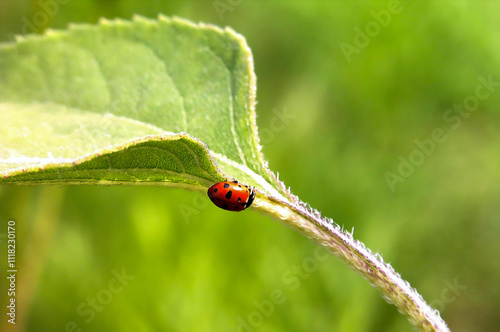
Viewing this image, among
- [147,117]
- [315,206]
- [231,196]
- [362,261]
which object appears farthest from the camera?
[315,206]

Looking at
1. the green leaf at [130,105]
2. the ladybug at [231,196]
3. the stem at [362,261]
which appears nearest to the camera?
the stem at [362,261]

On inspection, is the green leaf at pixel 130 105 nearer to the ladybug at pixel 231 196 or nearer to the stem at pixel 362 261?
the stem at pixel 362 261

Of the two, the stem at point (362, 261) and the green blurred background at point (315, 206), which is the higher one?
the stem at point (362, 261)

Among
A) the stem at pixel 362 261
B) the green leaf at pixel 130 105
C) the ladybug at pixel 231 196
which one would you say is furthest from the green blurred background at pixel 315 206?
the stem at pixel 362 261

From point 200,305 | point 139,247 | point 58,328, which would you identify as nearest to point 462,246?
point 200,305

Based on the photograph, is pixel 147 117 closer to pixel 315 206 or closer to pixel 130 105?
pixel 130 105

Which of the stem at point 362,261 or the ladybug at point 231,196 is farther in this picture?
the ladybug at point 231,196

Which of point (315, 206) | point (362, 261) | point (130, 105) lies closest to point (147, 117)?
point (130, 105)

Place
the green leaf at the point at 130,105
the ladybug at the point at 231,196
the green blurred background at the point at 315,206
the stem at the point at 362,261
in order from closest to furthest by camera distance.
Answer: the stem at the point at 362,261
the green leaf at the point at 130,105
the ladybug at the point at 231,196
the green blurred background at the point at 315,206
